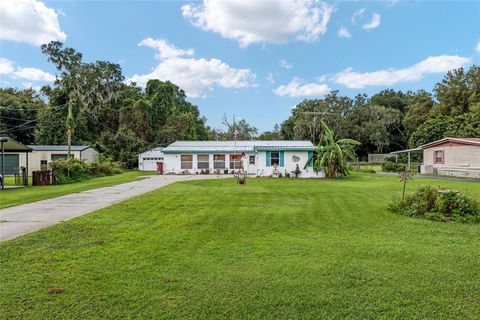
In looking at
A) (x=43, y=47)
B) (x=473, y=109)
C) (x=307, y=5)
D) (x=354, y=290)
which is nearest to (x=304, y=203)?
(x=354, y=290)

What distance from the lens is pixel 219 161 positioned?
81.1ft

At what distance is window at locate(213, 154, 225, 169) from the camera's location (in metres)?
24.7

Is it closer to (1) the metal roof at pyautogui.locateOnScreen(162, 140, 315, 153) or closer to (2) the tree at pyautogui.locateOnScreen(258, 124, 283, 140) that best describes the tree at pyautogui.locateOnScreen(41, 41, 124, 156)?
(1) the metal roof at pyautogui.locateOnScreen(162, 140, 315, 153)

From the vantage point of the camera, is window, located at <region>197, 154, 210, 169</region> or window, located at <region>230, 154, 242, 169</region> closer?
window, located at <region>230, 154, 242, 169</region>

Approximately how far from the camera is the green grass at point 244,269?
2.67 meters

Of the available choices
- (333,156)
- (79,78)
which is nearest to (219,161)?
(333,156)

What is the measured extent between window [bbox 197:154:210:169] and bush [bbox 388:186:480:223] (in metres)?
18.4

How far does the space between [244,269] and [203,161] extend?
2132 cm

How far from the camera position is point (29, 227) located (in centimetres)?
566

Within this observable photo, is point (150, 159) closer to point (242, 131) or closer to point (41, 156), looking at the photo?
point (41, 156)

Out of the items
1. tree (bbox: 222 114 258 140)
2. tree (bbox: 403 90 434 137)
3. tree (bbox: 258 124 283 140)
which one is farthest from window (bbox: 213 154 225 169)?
tree (bbox: 258 124 283 140)

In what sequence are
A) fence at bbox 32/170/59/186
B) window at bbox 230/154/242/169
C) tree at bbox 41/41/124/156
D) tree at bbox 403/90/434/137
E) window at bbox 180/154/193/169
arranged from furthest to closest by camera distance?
tree at bbox 403/90/434/137 → tree at bbox 41/41/124/156 → window at bbox 180/154/193/169 → window at bbox 230/154/242/169 → fence at bbox 32/170/59/186

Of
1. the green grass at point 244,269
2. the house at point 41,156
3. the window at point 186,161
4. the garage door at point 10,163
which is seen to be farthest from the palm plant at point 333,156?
the garage door at point 10,163

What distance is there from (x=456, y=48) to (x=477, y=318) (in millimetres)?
26274
